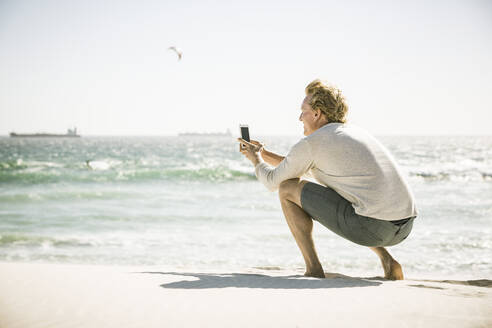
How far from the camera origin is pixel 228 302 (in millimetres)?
2166

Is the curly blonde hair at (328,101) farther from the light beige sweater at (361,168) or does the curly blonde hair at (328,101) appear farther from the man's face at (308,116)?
the light beige sweater at (361,168)

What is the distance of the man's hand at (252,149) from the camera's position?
2.97m

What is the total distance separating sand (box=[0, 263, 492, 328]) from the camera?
193cm

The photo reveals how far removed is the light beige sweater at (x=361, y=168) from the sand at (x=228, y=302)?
0.52 metres

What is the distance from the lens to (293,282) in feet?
8.67

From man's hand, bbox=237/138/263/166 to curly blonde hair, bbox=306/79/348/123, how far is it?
2.03 ft

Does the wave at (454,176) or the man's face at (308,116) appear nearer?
the man's face at (308,116)

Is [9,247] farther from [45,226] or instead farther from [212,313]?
[212,313]

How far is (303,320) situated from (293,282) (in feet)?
2.33

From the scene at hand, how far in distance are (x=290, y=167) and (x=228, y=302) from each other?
3.02 feet

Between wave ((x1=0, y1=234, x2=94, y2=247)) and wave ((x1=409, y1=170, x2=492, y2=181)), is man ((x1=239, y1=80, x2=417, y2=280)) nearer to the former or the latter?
wave ((x1=0, y1=234, x2=94, y2=247))

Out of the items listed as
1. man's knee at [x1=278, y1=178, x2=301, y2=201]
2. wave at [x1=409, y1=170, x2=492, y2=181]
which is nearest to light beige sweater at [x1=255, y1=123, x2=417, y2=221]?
man's knee at [x1=278, y1=178, x2=301, y2=201]

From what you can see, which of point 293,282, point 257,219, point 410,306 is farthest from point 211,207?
point 410,306

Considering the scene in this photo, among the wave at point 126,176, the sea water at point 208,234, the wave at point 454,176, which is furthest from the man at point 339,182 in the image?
the wave at point 454,176
